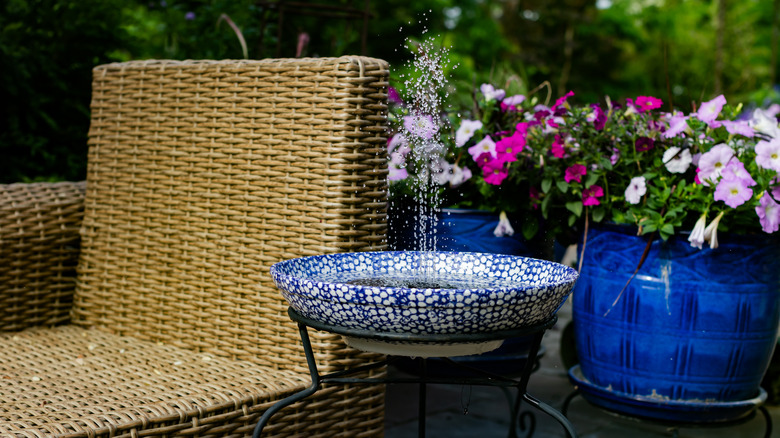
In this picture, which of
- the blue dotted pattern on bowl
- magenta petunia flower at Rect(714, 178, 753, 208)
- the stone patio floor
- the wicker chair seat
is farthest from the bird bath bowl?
the stone patio floor

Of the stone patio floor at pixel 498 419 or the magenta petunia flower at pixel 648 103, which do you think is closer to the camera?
the magenta petunia flower at pixel 648 103

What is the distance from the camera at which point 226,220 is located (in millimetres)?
1682

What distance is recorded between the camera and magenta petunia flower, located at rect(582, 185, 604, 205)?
1829 mm

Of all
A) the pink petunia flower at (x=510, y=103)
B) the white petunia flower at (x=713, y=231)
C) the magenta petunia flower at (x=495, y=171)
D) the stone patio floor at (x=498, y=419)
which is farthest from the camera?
the stone patio floor at (x=498, y=419)

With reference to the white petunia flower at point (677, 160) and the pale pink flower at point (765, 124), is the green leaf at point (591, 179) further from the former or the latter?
the pale pink flower at point (765, 124)

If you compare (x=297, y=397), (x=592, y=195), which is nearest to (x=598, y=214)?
(x=592, y=195)

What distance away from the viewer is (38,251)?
6.09ft

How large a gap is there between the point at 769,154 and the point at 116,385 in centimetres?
143

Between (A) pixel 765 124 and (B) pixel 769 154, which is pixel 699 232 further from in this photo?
(A) pixel 765 124

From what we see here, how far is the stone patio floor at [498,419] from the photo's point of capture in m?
2.49

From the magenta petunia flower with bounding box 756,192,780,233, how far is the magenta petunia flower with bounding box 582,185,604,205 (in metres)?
0.35

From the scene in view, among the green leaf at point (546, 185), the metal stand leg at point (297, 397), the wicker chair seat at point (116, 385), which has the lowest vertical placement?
the wicker chair seat at point (116, 385)

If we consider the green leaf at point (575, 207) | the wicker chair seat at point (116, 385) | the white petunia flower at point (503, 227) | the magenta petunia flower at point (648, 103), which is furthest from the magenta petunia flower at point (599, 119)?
the wicker chair seat at point (116, 385)

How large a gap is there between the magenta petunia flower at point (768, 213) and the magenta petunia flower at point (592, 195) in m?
0.35
